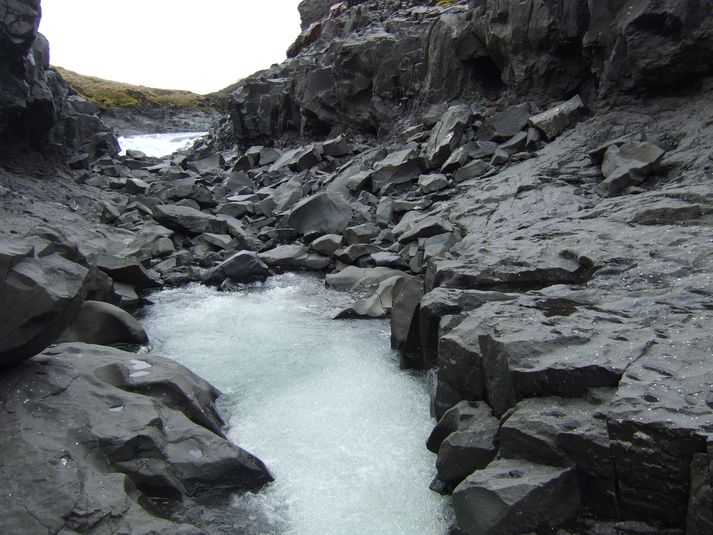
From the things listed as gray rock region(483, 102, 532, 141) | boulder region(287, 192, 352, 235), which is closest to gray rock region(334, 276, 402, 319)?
boulder region(287, 192, 352, 235)

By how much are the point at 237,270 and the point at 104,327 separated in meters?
4.86

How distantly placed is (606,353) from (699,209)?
150 inches

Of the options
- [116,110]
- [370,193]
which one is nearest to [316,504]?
[370,193]

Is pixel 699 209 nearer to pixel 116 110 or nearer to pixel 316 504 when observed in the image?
pixel 316 504

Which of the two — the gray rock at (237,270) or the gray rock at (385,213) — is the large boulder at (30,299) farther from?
the gray rock at (385,213)

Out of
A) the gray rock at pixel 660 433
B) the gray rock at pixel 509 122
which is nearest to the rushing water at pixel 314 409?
the gray rock at pixel 660 433

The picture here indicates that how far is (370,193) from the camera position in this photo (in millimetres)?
19062

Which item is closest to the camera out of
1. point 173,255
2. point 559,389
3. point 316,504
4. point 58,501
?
point 58,501

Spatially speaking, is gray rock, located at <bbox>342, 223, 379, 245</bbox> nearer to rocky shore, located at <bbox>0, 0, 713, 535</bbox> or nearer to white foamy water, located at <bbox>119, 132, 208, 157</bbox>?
rocky shore, located at <bbox>0, 0, 713, 535</bbox>

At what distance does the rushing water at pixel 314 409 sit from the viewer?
5637 millimetres

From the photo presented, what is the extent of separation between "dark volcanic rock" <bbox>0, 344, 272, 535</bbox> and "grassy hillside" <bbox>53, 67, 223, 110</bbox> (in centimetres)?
6051

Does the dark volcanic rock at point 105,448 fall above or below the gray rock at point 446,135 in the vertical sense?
below

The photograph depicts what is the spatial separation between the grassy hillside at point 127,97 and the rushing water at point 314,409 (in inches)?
2223

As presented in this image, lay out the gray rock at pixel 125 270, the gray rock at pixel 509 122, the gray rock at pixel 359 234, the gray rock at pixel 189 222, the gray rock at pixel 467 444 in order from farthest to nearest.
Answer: the gray rock at pixel 189 222 < the gray rock at pixel 509 122 < the gray rock at pixel 359 234 < the gray rock at pixel 125 270 < the gray rock at pixel 467 444
